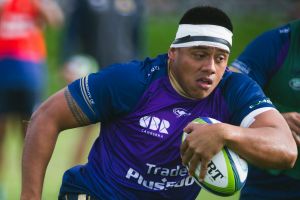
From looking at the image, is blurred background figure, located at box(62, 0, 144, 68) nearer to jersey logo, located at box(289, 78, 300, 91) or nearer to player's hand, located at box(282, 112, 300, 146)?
jersey logo, located at box(289, 78, 300, 91)

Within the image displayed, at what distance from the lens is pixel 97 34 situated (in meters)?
10.8

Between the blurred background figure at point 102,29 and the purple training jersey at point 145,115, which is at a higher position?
the purple training jersey at point 145,115

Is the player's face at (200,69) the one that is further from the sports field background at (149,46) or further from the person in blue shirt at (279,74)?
the sports field background at (149,46)

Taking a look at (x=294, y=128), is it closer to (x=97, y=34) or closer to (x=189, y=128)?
(x=189, y=128)

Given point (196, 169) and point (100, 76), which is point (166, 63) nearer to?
point (100, 76)

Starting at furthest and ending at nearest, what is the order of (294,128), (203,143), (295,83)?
(295,83)
(294,128)
(203,143)

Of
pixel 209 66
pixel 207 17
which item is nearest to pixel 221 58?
pixel 209 66

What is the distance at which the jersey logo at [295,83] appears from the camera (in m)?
6.26

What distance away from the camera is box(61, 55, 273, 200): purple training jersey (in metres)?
5.39

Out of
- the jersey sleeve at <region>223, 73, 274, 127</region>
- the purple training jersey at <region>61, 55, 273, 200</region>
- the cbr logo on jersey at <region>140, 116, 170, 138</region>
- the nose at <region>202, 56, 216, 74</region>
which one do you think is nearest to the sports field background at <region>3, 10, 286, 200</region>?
the purple training jersey at <region>61, 55, 273, 200</region>

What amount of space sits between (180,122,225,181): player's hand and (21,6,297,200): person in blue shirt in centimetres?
38

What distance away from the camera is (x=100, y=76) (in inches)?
214

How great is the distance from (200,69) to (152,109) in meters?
0.37

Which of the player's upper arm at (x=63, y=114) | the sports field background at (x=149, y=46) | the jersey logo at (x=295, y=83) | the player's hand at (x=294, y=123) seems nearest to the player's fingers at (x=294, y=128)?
the player's hand at (x=294, y=123)
